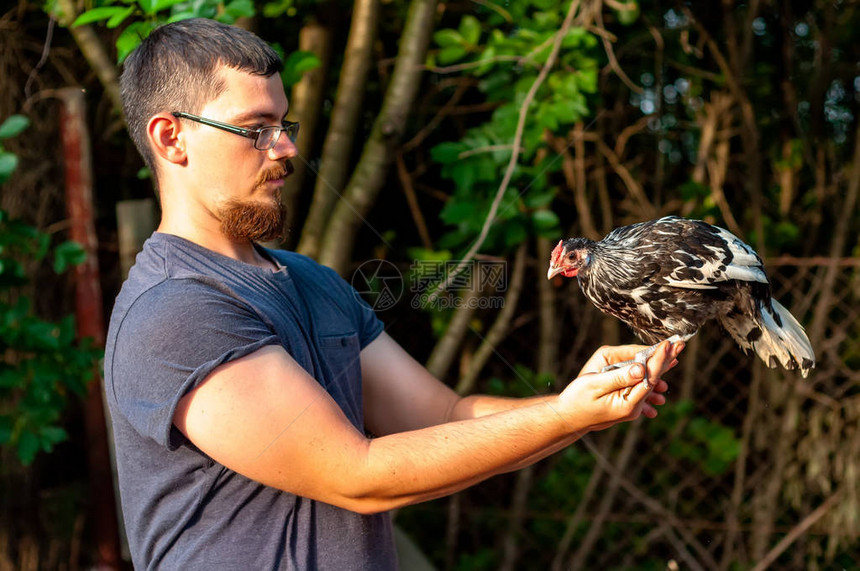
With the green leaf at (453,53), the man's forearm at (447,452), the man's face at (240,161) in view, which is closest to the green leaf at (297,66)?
the green leaf at (453,53)

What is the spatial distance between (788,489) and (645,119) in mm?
1518

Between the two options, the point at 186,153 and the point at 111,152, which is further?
the point at 111,152

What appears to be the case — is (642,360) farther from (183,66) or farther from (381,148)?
(381,148)

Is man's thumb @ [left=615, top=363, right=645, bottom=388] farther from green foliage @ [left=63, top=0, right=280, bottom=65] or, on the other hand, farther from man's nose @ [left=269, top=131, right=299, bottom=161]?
green foliage @ [left=63, top=0, right=280, bottom=65]

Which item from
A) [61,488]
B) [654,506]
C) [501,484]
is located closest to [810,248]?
[654,506]

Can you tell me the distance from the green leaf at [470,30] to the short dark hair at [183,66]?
130 centimetres

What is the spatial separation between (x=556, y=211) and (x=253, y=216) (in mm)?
1911

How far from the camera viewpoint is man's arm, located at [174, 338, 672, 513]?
46.7 inches

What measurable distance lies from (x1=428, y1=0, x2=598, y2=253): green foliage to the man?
0.91m

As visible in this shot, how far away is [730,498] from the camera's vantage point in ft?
10.6

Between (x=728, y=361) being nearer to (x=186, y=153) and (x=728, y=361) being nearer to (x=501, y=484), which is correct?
(x=501, y=484)

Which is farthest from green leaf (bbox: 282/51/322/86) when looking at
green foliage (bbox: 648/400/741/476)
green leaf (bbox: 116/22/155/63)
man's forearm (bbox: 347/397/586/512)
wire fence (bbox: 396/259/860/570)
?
green foliage (bbox: 648/400/741/476)

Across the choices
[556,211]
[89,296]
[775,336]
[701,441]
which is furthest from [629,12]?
[89,296]

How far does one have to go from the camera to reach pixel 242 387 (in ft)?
3.88
